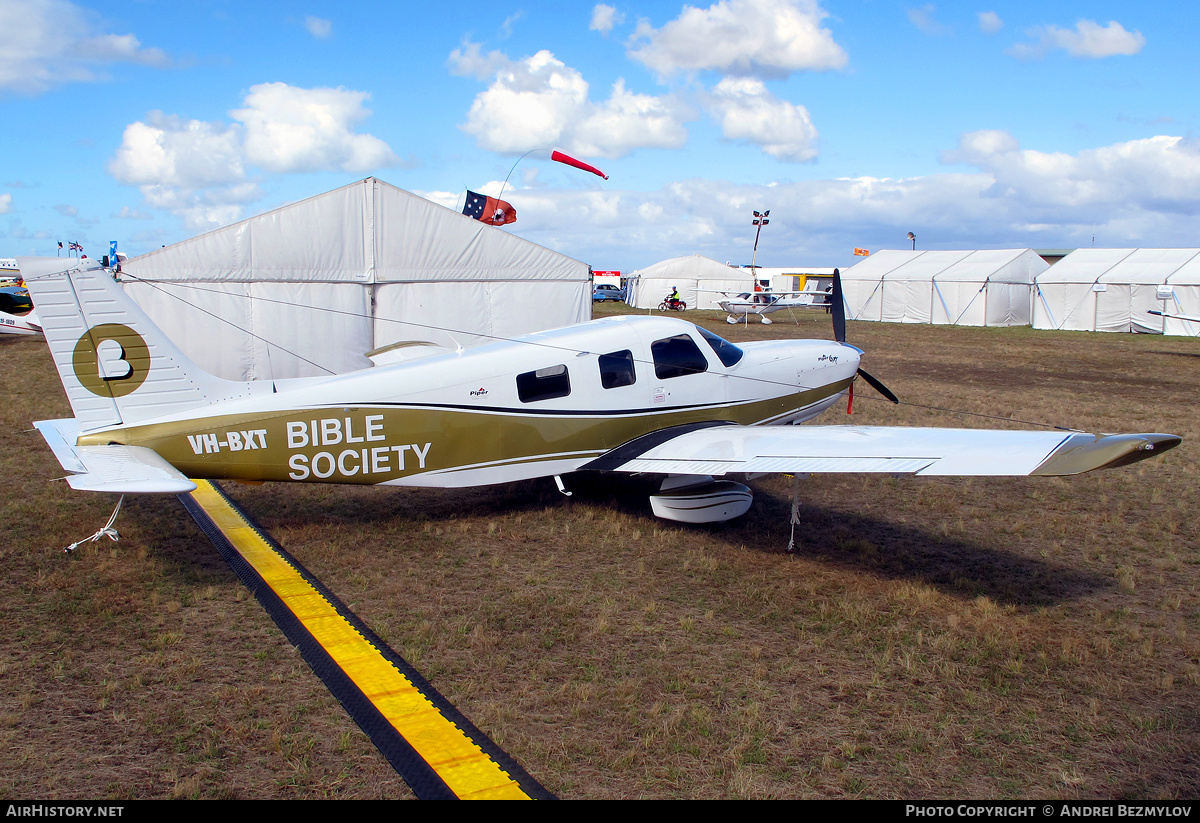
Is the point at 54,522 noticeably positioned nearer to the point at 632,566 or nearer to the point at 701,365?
the point at 632,566

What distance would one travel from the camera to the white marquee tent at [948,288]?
4297 cm

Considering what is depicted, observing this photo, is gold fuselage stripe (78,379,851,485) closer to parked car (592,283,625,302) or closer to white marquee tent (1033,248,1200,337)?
white marquee tent (1033,248,1200,337)

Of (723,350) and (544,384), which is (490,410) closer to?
(544,384)

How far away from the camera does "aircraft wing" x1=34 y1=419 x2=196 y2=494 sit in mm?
5648

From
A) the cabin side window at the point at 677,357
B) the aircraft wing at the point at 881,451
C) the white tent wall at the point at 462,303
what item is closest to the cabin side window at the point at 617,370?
the cabin side window at the point at 677,357

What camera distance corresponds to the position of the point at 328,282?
52.2ft

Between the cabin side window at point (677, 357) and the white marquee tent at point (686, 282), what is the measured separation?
44.4 meters

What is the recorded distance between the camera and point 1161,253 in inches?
1561

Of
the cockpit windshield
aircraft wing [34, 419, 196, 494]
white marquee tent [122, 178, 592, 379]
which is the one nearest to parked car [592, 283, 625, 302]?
white marquee tent [122, 178, 592, 379]

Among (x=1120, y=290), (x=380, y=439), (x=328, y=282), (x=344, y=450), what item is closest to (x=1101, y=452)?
(x=380, y=439)

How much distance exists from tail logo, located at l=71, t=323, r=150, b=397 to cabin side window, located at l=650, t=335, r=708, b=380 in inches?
202

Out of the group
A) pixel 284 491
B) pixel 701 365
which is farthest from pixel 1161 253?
pixel 284 491

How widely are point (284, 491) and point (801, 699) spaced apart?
7406 mm

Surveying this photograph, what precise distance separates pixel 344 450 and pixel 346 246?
946cm
